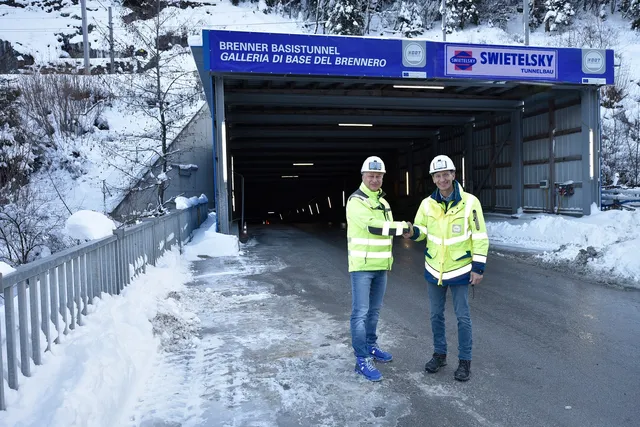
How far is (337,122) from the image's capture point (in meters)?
22.2

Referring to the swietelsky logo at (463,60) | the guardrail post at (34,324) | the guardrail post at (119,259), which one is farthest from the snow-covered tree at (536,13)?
the guardrail post at (34,324)

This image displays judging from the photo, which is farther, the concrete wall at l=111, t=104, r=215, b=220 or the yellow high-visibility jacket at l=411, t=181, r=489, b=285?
the concrete wall at l=111, t=104, r=215, b=220

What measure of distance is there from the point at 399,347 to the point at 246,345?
1.74 m

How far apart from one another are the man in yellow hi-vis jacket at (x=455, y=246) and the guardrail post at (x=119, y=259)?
13.6 ft

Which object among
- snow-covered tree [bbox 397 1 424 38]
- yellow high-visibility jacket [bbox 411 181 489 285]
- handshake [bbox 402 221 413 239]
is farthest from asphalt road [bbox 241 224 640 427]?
snow-covered tree [bbox 397 1 424 38]

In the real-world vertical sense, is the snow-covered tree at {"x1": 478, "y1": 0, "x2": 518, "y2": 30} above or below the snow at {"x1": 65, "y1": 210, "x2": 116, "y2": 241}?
above

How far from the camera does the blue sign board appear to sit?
47.2ft

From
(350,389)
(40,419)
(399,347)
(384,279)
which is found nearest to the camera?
(40,419)

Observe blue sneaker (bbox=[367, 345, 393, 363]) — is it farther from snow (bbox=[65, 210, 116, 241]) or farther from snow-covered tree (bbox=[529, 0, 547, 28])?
snow-covered tree (bbox=[529, 0, 547, 28])

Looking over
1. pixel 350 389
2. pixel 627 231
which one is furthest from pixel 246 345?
pixel 627 231

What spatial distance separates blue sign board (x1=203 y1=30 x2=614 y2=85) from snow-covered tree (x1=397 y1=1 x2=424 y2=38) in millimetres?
42196

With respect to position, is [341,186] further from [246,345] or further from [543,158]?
[246,345]

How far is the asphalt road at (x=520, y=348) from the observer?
159 inches

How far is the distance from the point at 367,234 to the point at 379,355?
1324mm
